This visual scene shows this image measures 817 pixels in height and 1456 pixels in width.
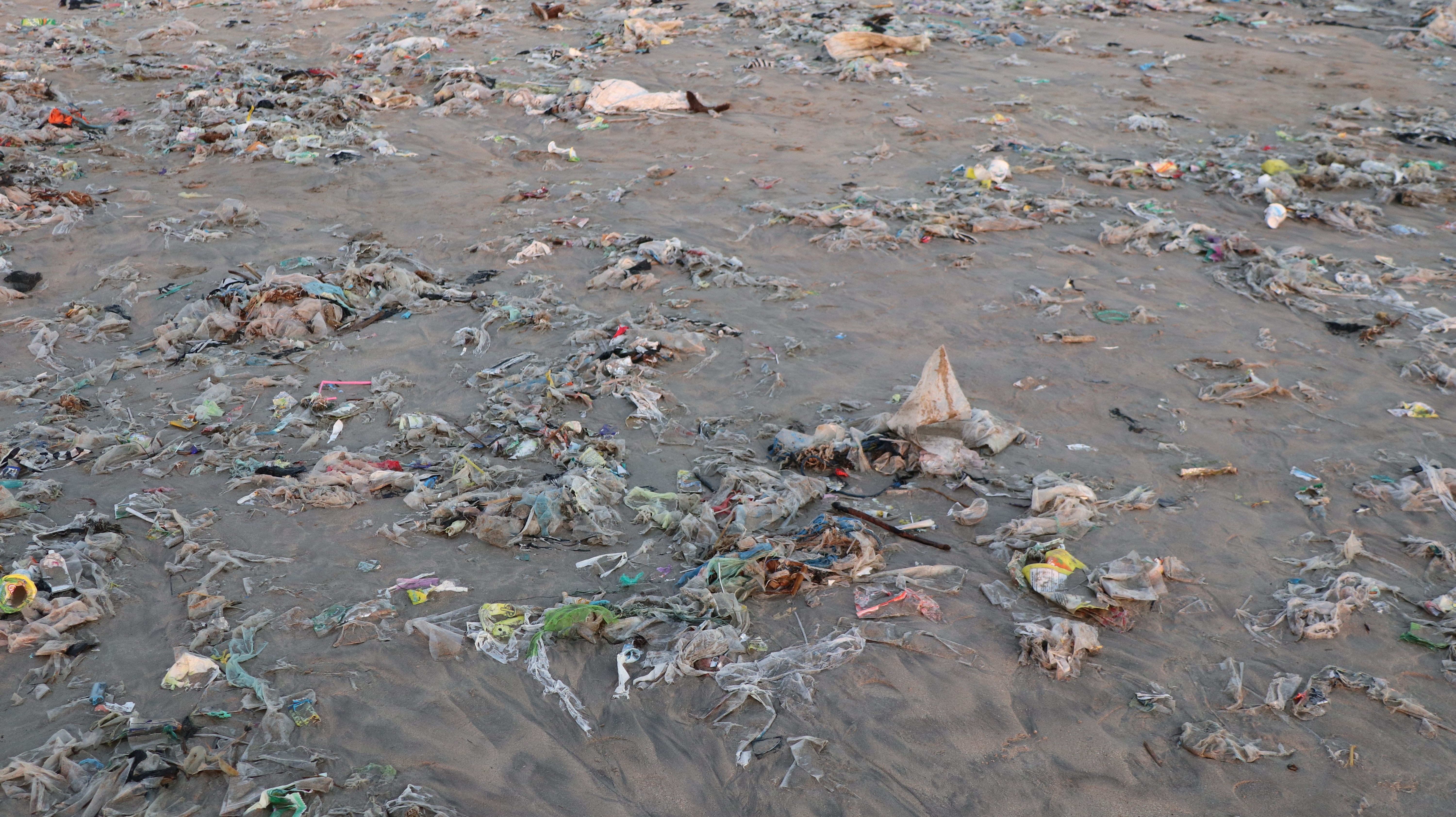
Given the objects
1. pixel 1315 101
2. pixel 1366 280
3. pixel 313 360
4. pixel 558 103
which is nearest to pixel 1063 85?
pixel 1315 101

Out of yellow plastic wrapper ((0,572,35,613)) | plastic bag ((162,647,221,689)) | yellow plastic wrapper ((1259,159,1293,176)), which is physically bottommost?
plastic bag ((162,647,221,689))

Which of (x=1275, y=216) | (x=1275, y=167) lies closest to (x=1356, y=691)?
(x=1275, y=216)

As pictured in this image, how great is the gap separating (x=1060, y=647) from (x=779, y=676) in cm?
105

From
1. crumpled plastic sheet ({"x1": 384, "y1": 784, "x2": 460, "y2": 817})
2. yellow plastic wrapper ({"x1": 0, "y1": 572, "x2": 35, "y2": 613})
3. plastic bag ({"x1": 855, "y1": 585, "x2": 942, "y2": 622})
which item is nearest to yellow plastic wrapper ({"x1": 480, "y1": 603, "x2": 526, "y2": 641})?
crumpled plastic sheet ({"x1": 384, "y1": 784, "x2": 460, "y2": 817})

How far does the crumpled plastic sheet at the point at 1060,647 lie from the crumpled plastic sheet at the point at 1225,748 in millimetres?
405

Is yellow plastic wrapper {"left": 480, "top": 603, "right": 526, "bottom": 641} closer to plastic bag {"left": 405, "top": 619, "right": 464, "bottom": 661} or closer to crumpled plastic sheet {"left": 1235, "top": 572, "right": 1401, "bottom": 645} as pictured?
plastic bag {"left": 405, "top": 619, "right": 464, "bottom": 661}

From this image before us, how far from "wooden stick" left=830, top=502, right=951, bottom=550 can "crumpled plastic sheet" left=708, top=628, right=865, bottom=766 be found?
664mm

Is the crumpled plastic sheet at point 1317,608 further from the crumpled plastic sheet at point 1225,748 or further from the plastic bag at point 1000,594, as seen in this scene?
the plastic bag at point 1000,594

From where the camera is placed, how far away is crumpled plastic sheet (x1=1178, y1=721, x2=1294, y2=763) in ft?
9.33

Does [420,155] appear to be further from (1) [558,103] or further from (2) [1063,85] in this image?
(2) [1063,85]

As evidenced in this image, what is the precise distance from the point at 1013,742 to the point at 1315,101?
32.2ft

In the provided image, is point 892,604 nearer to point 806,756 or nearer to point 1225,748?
point 806,756

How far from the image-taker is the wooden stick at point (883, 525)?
3801 mm

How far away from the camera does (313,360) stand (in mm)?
5559
